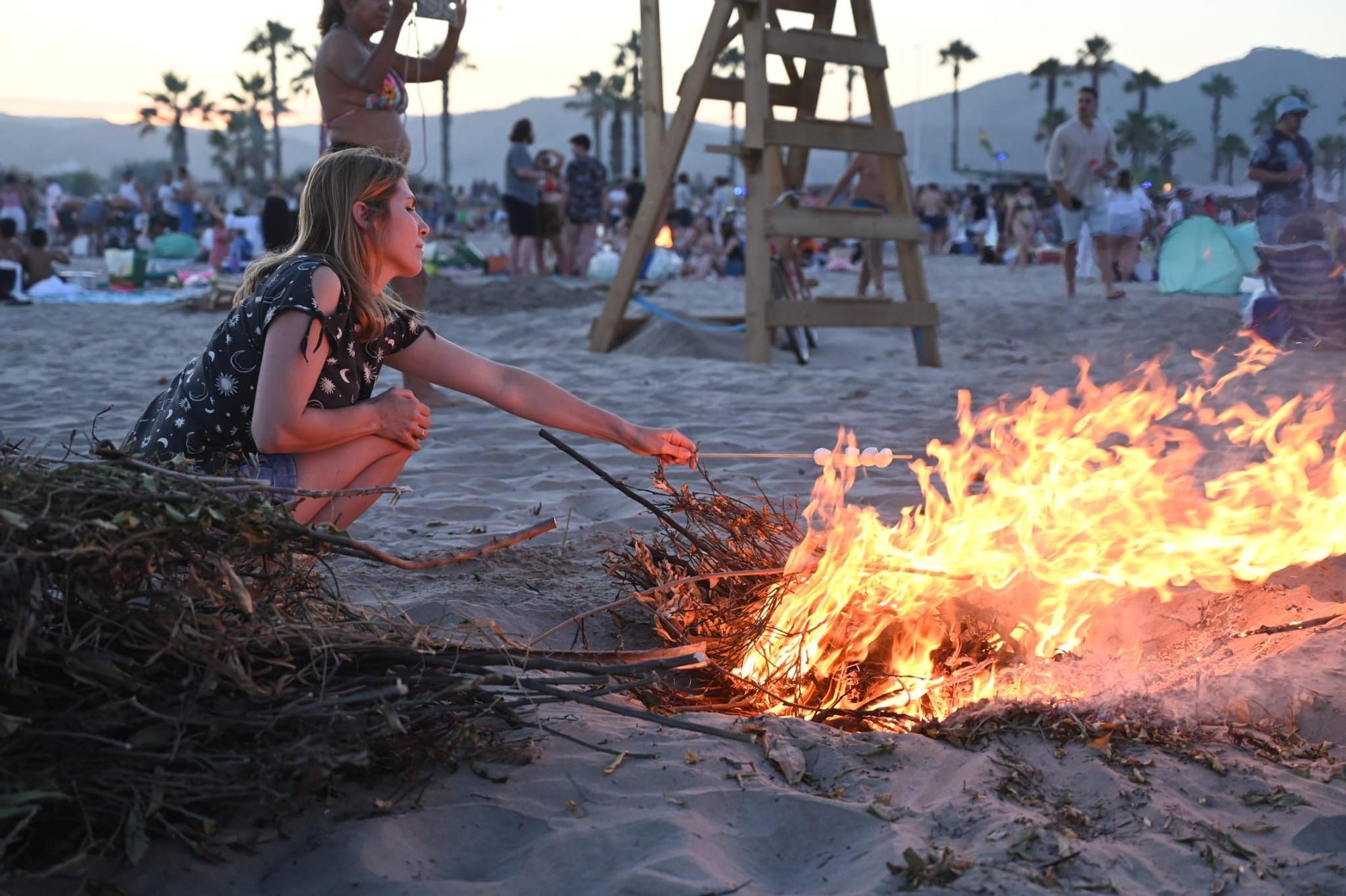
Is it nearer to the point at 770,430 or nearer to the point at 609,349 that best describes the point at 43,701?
the point at 770,430

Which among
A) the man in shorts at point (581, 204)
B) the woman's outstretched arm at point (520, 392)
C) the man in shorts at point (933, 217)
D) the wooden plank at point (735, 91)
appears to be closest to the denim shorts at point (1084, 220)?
the wooden plank at point (735, 91)

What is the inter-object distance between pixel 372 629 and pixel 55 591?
549 millimetres

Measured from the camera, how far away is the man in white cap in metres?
9.07

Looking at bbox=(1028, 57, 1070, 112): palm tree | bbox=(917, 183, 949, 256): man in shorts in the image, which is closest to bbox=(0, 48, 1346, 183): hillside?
bbox=(1028, 57, 1070, 112): palm tree

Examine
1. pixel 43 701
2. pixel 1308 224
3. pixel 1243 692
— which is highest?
pixel 1308 224

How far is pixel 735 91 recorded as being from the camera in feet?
27.3

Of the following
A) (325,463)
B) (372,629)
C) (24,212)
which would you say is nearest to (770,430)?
(325,463)

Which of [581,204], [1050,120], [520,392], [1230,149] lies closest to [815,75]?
[520,392]

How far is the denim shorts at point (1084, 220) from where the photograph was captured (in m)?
11.7

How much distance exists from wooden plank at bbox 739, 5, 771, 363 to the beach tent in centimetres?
735

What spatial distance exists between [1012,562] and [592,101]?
79756 millimetres

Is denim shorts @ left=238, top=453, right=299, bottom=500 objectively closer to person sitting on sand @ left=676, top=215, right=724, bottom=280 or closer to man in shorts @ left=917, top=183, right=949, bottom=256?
person sitting on sand @ left=676, top=215, right=724, bottom=280

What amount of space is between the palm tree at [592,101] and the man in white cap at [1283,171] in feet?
235

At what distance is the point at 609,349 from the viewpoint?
900 centimetres
